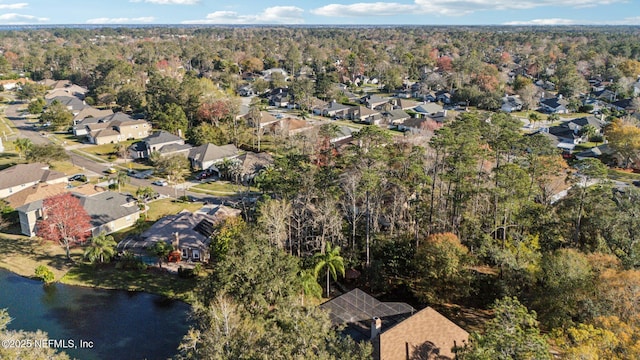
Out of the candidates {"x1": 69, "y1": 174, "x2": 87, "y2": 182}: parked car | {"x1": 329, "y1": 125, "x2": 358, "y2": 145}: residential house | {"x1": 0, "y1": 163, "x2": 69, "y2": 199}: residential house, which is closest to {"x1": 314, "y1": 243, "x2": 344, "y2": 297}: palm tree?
{"x1": 329, "y1": 125, "x2": 358, "y2": 145}: residential house

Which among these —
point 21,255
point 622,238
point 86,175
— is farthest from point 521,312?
point 86,175

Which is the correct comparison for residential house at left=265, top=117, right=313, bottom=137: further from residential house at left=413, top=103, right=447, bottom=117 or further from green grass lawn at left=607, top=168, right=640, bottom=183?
green grass lawn at left=607, top=168, right=640, bottom=183

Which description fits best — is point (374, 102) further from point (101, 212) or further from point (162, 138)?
point (101, 212)

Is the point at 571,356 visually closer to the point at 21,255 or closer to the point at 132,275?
the point at 132,275

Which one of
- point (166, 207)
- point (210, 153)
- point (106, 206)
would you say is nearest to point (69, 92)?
point (210, 153)

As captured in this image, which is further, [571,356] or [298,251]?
[298,251]
